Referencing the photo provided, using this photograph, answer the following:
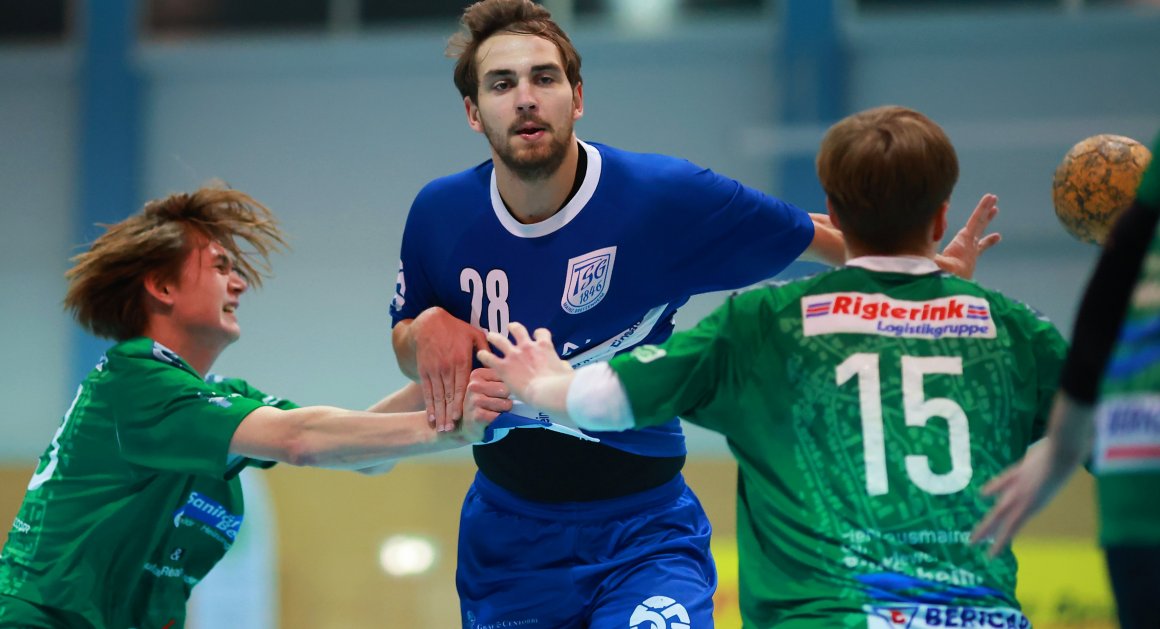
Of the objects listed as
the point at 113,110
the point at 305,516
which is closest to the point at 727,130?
the point at 305,516

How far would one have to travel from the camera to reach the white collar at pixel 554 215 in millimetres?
3791

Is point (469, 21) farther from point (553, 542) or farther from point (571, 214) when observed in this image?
point (553, 542)

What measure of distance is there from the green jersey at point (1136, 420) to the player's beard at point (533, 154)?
1.97m

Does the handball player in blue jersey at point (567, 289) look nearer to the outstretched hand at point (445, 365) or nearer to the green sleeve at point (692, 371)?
the outstretched hand at point (445, 365)

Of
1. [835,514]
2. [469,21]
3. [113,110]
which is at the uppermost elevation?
[113,110]

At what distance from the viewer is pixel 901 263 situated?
2.66m

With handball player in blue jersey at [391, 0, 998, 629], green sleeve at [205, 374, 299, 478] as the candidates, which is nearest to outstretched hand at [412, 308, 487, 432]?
handball player in blue jersey at [391, 0, 998, 629]

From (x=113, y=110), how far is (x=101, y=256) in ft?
26.7

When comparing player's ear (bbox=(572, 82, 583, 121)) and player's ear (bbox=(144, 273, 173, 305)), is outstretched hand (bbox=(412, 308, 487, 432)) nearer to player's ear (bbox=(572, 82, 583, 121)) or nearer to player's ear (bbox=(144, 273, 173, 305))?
player's ear (bbox=(572, 82, 583, 121))

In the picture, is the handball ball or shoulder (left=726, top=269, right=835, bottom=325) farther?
the handball ball

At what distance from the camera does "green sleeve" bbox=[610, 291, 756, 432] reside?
2.63 meters

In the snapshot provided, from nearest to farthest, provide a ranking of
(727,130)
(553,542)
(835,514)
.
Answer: (835,514), (553,542), (727,130)

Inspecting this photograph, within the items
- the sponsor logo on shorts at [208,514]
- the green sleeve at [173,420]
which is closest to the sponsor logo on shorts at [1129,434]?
the green sleeve at [173,420]

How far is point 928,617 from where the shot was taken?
8.06 feet
